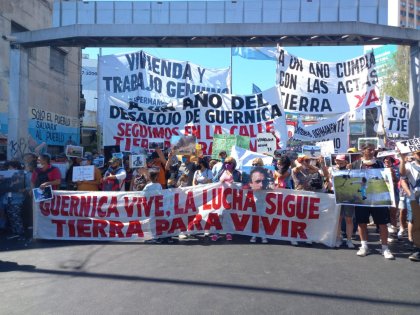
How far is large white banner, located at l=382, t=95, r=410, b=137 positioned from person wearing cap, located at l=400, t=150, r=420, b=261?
610cm

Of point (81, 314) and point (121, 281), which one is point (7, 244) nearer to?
point (121, 281)

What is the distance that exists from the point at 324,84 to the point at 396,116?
3.51m

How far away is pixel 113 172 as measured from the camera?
8.16 metres

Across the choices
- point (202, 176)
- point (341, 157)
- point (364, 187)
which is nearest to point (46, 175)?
point (202, 176)

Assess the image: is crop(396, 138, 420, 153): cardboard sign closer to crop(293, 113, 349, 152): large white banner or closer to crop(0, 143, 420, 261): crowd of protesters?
crop(0, 143, 420, 261): crowd of protesters

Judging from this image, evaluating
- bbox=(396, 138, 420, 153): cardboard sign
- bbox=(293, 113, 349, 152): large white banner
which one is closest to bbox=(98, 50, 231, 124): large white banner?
bbox=(293, 113, 349, 152): large white banner

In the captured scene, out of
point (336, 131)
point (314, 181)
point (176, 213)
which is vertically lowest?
point (176, 213)

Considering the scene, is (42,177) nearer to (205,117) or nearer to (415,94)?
(205,117)

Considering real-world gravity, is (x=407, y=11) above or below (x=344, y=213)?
above

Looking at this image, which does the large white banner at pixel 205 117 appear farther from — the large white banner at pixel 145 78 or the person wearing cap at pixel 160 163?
the person wearing cap at pixel 160 163

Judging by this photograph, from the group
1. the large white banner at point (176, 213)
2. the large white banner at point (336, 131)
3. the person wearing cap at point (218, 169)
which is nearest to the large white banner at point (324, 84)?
the large white banner at point (336, 131)

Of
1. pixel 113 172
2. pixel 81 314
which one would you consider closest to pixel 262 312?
pixel 81 314

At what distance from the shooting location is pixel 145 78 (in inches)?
428

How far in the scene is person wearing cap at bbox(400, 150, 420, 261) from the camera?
6.01m
